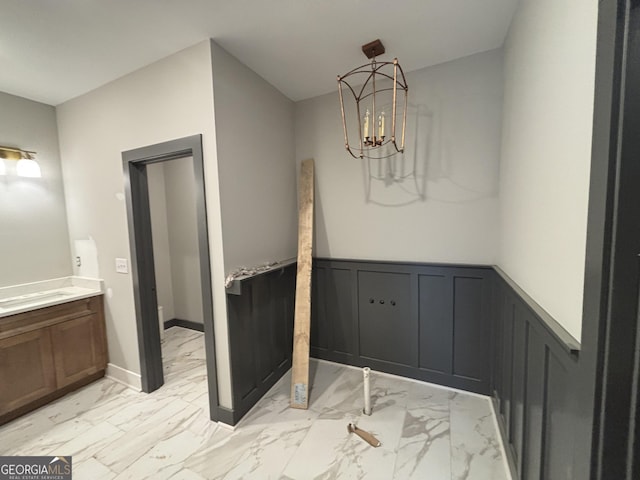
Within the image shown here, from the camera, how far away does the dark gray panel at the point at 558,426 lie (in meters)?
0.89

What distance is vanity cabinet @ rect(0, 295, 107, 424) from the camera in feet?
6.54

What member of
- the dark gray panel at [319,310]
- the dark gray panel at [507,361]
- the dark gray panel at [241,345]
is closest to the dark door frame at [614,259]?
the dark gray panel at [507,361]

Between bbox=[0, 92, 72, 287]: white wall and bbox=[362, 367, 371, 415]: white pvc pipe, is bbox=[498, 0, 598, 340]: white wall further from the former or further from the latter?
bbox=[0, 92, 72, 287]: white wall

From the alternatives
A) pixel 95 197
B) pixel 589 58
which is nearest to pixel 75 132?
pixel 95 197

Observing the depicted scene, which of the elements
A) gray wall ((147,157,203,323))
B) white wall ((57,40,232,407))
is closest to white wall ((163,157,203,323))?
gray wall ((147,157,203,323))

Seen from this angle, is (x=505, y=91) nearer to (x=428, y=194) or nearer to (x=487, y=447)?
(x=428, y=194)

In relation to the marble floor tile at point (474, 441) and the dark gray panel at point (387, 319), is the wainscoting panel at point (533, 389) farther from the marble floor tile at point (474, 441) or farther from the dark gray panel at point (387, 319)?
the dark gray panel at point (387, 319)

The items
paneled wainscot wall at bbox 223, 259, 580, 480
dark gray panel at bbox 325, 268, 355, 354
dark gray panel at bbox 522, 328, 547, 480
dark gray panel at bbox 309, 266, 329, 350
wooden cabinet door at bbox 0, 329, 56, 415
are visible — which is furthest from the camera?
dark gray panel at bbox 309, 266, 329, 350

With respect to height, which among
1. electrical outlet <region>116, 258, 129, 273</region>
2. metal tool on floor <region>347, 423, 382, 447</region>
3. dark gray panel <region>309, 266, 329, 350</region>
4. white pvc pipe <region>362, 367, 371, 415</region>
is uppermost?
electrical outlet <region>116, 258, 129, 273</region>

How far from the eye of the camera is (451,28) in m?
1.74

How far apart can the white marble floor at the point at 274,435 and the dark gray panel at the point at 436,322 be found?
0.25 metres

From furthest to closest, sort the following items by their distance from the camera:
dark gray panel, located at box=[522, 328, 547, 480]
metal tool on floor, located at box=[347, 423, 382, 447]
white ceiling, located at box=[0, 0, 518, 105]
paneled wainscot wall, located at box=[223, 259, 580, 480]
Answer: metal tool on floor, located at box=[347, 423, 382, 447] < white ceiling, located at box=[0, 0, 518, 105] < paneled wainscot wall, located at box=[223, 259, 580, 480] < dark gray panel, located at box=[522, 328, 547, 480]

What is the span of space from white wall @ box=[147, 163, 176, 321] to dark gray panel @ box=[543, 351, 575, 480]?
4.17 metres

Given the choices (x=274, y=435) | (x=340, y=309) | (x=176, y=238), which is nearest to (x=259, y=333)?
(x=274, y=435)
